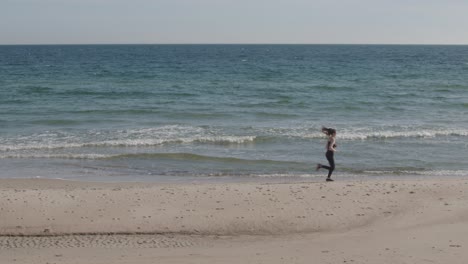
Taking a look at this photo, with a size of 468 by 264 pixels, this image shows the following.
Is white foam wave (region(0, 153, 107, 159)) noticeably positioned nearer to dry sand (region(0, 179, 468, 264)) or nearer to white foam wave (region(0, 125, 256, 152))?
white foam wave (region(0, 125, 256, 152))

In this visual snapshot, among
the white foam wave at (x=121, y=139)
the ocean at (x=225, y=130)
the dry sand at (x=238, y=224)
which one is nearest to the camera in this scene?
the dry sand at (x=238, y=224)

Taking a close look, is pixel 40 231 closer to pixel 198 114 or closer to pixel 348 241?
pixel 348 241

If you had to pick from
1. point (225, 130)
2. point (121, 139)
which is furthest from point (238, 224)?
point (225, 130)

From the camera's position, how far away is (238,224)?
10.2 meters

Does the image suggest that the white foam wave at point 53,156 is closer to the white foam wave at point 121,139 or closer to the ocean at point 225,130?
the ocean at point 225,130

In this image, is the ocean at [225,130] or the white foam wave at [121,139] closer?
the ocean at [225,130]

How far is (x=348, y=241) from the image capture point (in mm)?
9445

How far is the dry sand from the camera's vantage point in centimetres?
873

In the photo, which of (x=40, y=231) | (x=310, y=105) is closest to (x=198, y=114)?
(x=310, y=105)

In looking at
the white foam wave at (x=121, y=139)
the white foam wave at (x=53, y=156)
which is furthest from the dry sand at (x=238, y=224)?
the white foam wave at (x=121, y=139)

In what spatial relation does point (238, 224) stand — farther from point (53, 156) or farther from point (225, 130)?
point (225, 130)

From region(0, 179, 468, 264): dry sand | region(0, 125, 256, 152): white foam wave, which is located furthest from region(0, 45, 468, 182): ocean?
region(0, 179, 468, 264): dry sand

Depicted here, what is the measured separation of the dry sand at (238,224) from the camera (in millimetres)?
8727

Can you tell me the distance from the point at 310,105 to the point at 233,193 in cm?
1892
